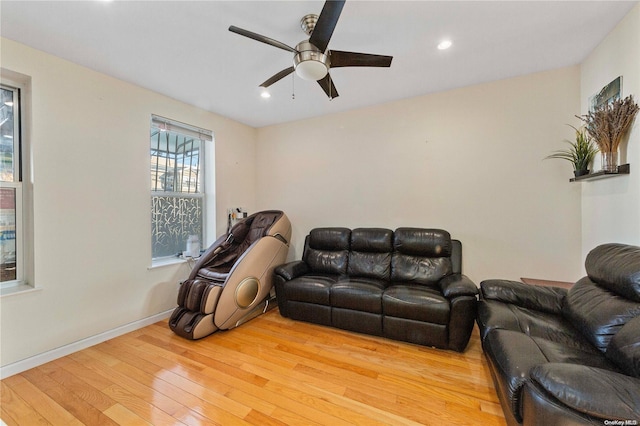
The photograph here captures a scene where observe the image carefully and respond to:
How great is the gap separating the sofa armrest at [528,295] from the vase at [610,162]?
0.97 metres

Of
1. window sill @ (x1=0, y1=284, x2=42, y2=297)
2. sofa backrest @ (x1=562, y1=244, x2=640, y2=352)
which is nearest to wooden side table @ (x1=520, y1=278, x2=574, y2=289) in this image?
sofa backrest @ (x1=562, y1=244, x2=640, y2=352)

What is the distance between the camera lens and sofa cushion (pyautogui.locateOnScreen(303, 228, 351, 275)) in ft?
10.5

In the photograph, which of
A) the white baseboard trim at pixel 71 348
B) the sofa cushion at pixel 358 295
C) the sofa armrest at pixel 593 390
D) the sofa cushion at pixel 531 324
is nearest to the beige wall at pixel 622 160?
the sofa cushion at pixel 531 324

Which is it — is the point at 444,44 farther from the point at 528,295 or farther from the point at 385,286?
the point at 385,286

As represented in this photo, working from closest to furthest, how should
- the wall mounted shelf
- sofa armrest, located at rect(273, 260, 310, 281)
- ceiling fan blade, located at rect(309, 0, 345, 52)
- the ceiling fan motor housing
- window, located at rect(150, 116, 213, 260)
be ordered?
ceiling fan blade, located at rect(309, 0, 345, 52) → the ceiling fan motor housing → the wall mounted shelf → sofa armrest, located at rect(273, 260, 310, 281) → window, located at rect(150, 116, 213, 260)

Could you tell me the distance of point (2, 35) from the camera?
192 cm

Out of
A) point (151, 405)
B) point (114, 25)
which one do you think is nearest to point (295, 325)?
point (151, 405)

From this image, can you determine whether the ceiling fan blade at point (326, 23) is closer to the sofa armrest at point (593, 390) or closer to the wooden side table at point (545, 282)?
the sofa armrest at point (593, 390)

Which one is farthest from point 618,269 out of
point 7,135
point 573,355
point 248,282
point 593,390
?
point 7,135

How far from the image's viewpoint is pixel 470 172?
9.43 ft

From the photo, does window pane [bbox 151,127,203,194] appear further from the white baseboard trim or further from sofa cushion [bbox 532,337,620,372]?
sofa cushion [bbox 532,337,620,372]

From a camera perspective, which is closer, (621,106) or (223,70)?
(621,106)

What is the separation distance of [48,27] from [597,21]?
4.02 m

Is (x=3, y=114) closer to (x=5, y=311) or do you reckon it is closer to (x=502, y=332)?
(x=5, y=311)
